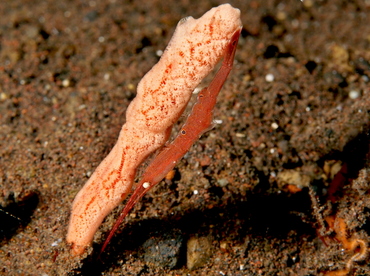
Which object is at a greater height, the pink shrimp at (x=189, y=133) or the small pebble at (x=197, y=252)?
the pink shrimp at (x=189, y=133)

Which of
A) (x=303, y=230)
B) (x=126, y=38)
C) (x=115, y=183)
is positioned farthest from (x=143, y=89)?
(x=126, y=38)

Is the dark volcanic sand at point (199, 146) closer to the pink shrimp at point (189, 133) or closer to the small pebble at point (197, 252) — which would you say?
the small pebble at point (197, 252)

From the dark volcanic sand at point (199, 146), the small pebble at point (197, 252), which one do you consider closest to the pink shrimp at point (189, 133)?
the dark volcanic sand at point (199, 146)

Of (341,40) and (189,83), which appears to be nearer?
(189,83)

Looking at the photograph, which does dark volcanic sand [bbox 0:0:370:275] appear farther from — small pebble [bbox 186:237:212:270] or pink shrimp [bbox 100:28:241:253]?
pink shrimp [bbox 100:28:241:253]

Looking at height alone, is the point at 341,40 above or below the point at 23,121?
below

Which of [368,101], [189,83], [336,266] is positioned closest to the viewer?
[189,83]

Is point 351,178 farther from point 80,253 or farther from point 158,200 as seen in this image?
point 80,253

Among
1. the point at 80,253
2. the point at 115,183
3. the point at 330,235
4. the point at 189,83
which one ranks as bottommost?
the point at 330,235
